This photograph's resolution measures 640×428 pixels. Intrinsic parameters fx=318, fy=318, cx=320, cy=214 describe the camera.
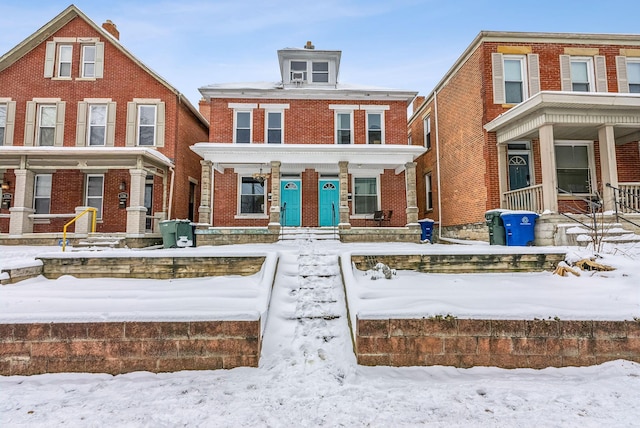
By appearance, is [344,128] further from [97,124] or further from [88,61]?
[88,61]

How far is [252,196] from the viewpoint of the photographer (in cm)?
1434

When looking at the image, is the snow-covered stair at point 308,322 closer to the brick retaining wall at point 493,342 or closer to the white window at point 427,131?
the brick retaining wall at point 493,342

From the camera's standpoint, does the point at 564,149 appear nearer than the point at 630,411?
No

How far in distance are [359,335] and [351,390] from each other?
627 millimetres

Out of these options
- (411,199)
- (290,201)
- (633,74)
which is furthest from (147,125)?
(633,74)

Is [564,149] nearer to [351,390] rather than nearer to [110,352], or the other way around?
[351,390]

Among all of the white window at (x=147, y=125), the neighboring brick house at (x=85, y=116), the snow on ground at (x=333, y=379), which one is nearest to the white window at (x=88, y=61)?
the neighboring brick house at (x=85, y=116)

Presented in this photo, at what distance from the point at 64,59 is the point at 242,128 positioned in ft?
28.0

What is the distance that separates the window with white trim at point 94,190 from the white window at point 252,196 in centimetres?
597

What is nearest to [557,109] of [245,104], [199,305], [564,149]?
[564,149]

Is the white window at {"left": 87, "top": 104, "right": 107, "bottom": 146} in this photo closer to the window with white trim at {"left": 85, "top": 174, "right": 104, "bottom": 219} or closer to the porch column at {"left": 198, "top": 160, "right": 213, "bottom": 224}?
the window with white trim at {"left": 85, "top": 174, "right": 104, "bottom": 219}

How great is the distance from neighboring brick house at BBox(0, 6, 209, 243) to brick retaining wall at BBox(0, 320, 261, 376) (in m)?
10.4

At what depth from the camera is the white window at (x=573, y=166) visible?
11359 mm

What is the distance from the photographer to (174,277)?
5969 mm
